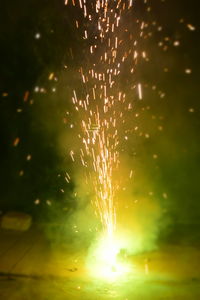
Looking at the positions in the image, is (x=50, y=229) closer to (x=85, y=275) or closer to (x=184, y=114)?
(x=85, y=275)

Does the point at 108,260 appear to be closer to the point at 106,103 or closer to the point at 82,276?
the point at 82,276

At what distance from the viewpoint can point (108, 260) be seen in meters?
5.81

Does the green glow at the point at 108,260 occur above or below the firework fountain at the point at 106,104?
below

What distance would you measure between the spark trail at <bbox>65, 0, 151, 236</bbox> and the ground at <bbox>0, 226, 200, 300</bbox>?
3.74ft

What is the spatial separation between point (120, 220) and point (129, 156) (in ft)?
6.10

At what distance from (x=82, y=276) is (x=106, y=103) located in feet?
12.4

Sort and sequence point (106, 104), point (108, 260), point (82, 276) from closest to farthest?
point (82, 276) < point (108, 260) < point (106, 104)

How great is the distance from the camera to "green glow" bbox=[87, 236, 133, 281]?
5258 mm

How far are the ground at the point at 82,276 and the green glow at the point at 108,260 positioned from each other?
0.12 meters

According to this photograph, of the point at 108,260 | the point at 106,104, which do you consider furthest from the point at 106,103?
the point at 108,260

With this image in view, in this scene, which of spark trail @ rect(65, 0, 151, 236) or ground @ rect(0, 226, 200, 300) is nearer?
ground @ rect(0, 226, 200, 300)

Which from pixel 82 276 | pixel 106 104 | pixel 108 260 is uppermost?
pixel 106 104

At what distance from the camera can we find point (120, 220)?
289 inches

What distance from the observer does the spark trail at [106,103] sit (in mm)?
6809
